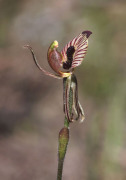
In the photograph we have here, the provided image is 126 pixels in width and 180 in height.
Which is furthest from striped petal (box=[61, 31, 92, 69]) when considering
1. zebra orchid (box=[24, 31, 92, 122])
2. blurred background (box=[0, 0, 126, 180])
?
blurred background (box=[0, 0, 126, 180])

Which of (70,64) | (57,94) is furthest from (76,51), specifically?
(57,94)

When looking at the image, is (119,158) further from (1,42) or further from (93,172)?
(1,42)

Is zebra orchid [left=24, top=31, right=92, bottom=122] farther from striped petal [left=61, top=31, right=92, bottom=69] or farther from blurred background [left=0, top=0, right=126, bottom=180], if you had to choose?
blurred background [left=0, top=0, right=126, bottom=180]

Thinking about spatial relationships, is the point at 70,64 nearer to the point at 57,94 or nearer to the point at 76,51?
the point at 76,51

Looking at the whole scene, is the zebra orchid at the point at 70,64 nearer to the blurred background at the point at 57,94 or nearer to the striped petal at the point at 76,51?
the striped petal at the point at 76,51

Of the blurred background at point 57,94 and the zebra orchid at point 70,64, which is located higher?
the blurred background at point 57,94

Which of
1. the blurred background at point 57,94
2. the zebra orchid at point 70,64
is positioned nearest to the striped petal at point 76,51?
the zebra orchid at point 70,64

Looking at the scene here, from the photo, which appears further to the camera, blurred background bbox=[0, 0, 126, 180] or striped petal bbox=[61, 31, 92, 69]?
blurred background bbox=[0, 0, 126, 180]
